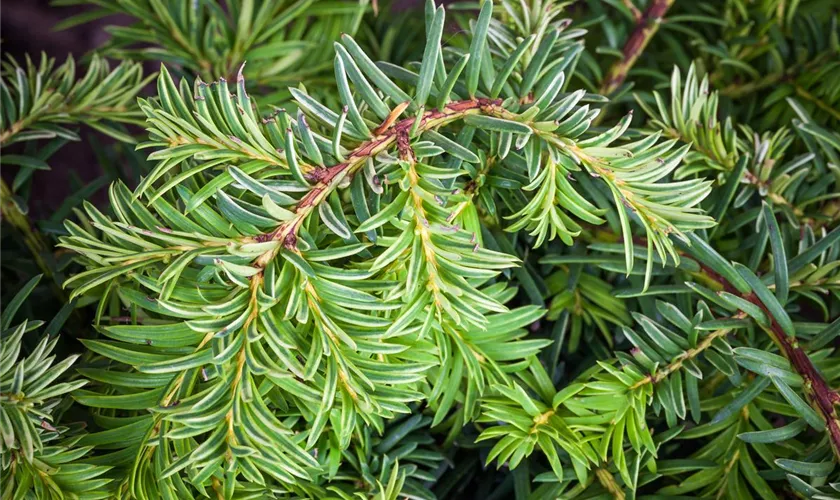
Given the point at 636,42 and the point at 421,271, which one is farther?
the point at 636,42

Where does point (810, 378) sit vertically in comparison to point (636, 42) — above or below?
below

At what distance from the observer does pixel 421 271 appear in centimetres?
34

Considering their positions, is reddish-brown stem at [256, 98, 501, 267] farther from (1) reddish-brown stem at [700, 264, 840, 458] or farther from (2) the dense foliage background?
(1) reddish-brown stem at [700, 264, 840, 458]

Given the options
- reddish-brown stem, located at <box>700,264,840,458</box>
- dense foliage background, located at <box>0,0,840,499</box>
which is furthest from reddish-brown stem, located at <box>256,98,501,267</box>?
reddish-brown stem, located at <box>700,264,840,458</box>

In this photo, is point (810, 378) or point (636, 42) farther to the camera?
point (636, 42)

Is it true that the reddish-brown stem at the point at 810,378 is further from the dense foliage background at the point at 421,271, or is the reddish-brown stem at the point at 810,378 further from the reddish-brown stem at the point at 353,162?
the reddish-brown stem at the point at 353,162

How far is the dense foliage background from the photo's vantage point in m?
0.33

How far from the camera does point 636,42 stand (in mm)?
563

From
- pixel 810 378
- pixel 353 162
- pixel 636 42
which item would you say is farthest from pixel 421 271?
pixel 636 42

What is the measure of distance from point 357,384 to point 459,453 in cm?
22

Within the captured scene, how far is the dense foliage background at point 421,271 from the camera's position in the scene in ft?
1.09

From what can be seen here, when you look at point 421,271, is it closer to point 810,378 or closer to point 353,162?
point 353,162

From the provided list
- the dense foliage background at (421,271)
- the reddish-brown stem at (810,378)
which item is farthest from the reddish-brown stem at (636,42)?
the reddish-brown stem at (810,378)

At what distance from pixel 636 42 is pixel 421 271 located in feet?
1.13
